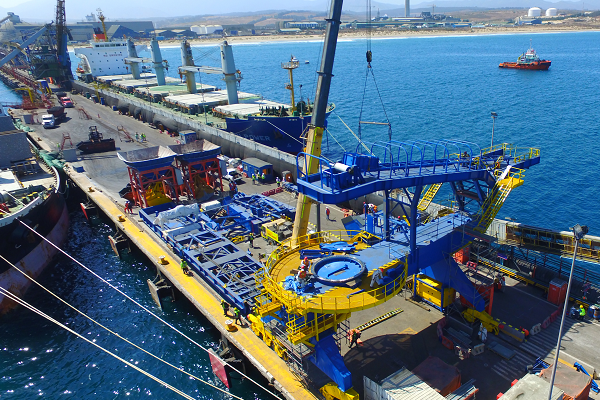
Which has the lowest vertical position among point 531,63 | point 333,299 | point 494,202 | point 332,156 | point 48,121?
point 332,156

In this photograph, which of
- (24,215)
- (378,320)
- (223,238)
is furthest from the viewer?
(24,215)

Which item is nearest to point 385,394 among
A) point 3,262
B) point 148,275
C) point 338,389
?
point 338,389

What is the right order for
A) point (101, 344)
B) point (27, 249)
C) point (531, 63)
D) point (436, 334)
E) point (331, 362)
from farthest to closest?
point (531, 63) < point (27, 249) < point (101, 344) < point (436, 334) < point (331, 362)

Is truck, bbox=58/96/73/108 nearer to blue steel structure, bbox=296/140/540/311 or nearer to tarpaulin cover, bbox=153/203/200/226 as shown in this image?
tarpaulin cover, bbox=153/203/200/226

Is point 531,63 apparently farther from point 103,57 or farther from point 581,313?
point 581,313

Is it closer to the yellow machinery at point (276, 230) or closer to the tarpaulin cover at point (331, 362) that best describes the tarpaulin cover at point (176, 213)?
the yellow machinery at point (276, 230)

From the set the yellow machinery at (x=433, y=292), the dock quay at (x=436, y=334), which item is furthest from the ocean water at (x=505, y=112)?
the yellow machinery at (x=433, y=292)

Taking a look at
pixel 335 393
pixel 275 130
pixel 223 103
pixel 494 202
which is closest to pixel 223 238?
pixel 335 393
